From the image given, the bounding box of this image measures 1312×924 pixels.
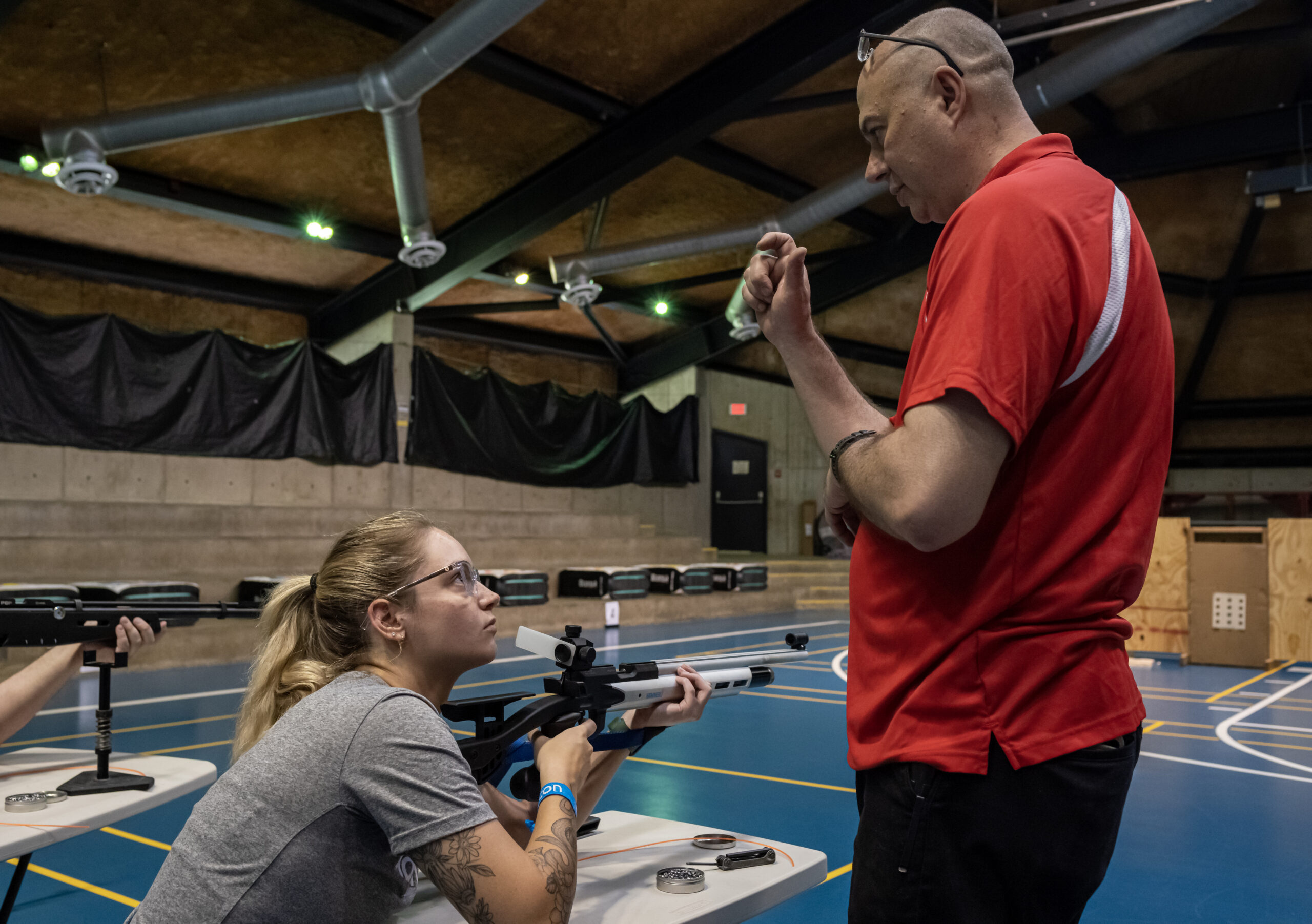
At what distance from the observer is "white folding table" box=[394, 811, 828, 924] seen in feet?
5.62

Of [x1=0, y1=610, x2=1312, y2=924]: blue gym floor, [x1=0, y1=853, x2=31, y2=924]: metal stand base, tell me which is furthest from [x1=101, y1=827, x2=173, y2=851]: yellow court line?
[x1=0, y1=853, x2=31, y2=924]: metal stand base

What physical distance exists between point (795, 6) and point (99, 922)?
8.75 m

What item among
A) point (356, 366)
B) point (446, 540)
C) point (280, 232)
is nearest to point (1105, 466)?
point (446, 540)

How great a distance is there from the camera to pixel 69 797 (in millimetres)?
2438

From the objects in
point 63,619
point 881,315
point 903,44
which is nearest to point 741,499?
point 881,315

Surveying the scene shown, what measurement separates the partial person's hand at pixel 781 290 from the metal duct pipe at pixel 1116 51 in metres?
8.75

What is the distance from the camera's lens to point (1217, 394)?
794 inches

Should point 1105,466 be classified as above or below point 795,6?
below

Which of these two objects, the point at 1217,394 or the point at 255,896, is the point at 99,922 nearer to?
the point at 255,896

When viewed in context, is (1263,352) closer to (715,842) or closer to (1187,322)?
(1187,322)

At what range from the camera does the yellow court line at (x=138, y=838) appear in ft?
12.9

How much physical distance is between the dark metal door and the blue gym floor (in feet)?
36.3

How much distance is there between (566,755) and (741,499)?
18.1m

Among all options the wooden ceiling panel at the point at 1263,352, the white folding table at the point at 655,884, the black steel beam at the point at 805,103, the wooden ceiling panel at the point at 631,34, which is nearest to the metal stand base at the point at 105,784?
the white folding table at the point at 655,884
